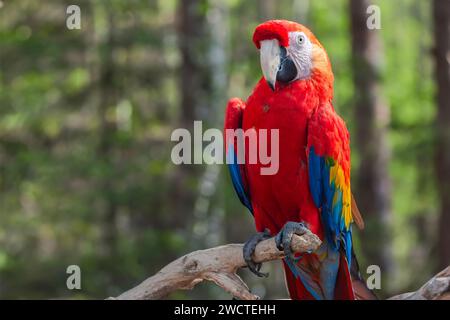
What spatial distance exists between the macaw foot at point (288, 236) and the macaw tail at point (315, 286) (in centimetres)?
30

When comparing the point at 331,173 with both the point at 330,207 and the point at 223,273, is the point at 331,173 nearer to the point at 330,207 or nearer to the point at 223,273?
the point at 330,207

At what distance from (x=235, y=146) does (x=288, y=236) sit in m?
0.52

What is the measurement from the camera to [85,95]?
7602 millimetres

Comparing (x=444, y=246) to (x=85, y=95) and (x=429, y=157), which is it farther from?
(x=85, y=95)

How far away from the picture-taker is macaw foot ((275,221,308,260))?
8.21ft

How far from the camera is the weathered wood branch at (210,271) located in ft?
8.46

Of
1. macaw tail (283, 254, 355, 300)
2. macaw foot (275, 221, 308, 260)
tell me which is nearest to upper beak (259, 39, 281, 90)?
macaw foot (275, 221, 308, 260)

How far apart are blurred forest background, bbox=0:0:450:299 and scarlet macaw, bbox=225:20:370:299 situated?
2074mm

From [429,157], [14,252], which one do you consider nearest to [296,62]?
[429,157]

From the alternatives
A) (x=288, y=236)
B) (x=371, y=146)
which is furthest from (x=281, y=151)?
(x=371, y=146)

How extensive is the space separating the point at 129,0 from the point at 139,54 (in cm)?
147

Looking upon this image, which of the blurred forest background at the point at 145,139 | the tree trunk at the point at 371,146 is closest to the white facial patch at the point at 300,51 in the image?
the blurred forest background at the point at 145,139

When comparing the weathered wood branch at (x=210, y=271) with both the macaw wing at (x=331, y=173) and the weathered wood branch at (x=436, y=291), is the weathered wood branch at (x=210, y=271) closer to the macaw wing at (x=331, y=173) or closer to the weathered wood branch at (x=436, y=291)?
the macaw wing at (x=331, y=173)

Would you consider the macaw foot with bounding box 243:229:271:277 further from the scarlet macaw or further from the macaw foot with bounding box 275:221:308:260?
the macaw foot with bounding box 275:221:308:260
